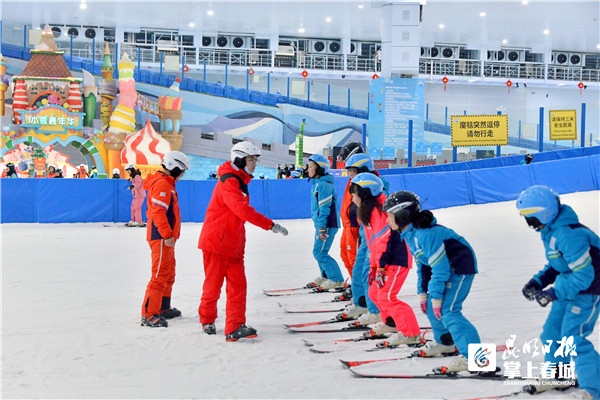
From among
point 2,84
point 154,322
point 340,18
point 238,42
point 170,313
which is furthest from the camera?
point 238,42

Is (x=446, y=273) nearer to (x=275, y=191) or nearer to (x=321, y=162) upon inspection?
(x=321, y=162)

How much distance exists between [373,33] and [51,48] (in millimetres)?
18624

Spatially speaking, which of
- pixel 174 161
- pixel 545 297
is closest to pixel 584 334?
pixel 545 297

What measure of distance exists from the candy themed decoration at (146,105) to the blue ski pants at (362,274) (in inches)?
964

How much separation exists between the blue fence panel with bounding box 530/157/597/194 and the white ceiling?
11.4m

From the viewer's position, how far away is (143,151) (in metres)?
27.8

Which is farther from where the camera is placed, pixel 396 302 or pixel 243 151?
pixel 243 151

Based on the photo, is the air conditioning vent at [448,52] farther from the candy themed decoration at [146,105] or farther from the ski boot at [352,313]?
the ski boot at [352,313]

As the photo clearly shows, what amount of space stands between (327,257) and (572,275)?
4.40 m

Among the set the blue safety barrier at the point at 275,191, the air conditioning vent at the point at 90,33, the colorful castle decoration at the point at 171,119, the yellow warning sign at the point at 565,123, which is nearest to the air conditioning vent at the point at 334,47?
the colorful castle decoration at the point at 171,119

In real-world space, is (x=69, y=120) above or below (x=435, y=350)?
above

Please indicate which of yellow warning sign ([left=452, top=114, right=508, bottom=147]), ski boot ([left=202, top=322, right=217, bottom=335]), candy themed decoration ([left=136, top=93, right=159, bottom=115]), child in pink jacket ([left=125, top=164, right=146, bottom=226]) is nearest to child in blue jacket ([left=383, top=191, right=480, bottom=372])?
ski boot ([left=202, top=322, right=217, bottom=335])

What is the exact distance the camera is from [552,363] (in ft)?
13.5

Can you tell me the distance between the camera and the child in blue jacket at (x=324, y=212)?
755cm
